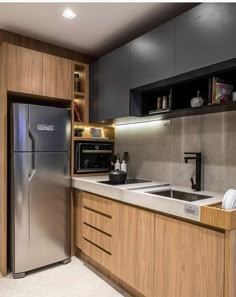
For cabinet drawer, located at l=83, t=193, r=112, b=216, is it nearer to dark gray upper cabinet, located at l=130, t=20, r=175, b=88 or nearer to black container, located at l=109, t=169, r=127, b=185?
black container, located at l=109, t=169, r=127, b=185

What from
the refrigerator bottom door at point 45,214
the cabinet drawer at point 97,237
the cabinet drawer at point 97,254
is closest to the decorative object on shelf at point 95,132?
the refrigerator bottom door at point 45,214

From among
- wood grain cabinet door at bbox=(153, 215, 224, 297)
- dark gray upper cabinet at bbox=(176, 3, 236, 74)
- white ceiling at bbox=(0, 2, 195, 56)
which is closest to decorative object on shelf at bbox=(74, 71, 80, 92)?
white ceiling at bbox=(0, 2, 195, 56)

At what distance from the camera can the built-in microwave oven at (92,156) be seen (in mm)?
2744

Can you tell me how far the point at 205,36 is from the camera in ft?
5.34

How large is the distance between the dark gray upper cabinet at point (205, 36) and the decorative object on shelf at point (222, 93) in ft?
0.77

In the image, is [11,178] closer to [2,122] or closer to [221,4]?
[2,122]

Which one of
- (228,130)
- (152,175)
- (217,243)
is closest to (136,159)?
(152,175)

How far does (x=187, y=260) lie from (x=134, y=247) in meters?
0.51

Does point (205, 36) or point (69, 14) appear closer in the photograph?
point (205, 36)

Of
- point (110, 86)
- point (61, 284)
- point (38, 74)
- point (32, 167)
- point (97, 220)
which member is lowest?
point (61, 284)

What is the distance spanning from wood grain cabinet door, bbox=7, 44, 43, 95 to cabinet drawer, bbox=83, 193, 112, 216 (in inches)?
48.4

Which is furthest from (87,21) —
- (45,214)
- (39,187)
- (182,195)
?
(45,214)

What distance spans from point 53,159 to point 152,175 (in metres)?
1.10

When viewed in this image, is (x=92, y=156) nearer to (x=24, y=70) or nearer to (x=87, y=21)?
(x=24, y=70)
